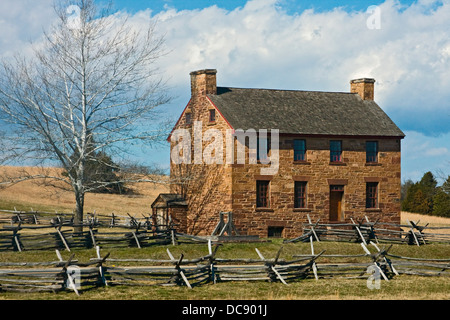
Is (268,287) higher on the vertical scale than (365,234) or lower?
lower

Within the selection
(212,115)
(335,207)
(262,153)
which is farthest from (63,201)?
(335,207)

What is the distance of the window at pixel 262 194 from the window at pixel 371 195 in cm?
606

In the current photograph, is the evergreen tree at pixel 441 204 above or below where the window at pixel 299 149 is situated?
below

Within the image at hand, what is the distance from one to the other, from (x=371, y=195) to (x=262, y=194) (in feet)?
21.5

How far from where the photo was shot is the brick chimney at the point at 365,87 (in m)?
39.9

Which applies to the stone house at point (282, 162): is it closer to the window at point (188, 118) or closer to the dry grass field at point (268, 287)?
the window at point (188, 118)

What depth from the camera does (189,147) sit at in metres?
37.4

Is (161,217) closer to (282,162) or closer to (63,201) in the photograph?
(282,162)

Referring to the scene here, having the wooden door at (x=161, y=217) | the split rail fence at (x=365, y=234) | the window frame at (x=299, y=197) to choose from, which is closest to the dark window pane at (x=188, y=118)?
the wooden door at (x=161, y=217)

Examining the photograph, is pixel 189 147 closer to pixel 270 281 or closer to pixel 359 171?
pixel 359 171

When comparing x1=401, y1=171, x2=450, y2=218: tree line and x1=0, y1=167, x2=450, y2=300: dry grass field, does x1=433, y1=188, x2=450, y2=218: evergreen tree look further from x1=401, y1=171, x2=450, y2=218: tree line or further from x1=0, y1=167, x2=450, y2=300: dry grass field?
x1=0, y1=167, x2=450, y2=300: dry grass field

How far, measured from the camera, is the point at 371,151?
3678 centimetres
